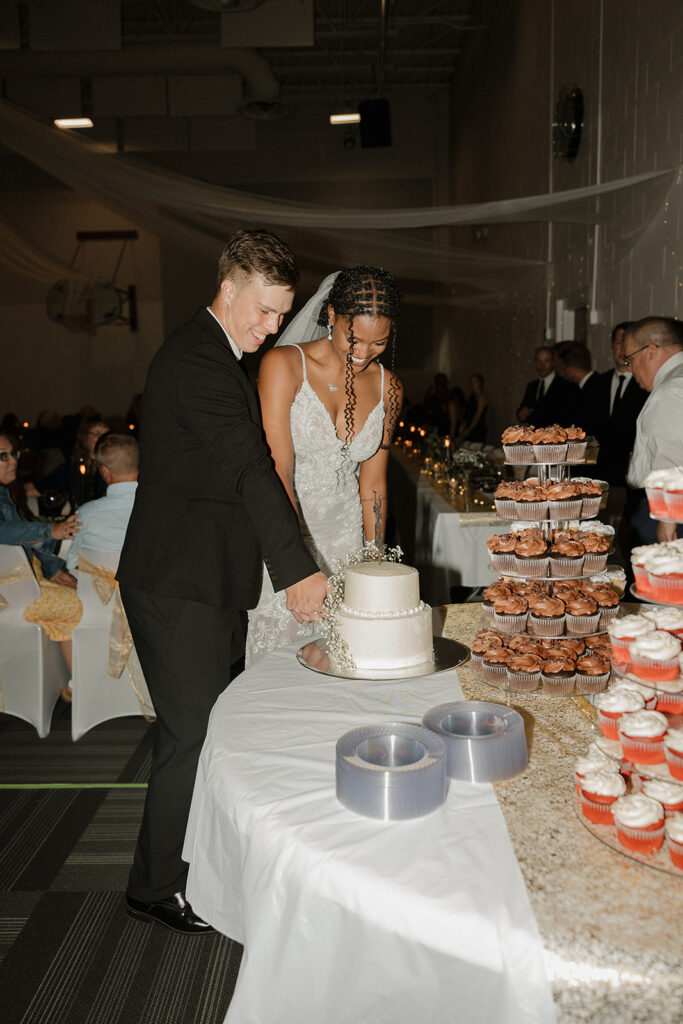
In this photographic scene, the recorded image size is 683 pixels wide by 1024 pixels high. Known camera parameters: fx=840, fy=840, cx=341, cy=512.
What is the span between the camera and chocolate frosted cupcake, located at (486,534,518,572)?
70.2 inches

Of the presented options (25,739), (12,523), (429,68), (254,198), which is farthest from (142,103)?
(25,739)

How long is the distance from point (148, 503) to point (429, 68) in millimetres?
13654

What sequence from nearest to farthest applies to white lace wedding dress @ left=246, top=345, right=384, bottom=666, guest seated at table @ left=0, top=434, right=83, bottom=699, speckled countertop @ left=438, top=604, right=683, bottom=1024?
speckled countertop @ left=438, top=604, right=683, bottom=1024 < white lace wedding dress @ left=246, top=345, right=384, bottom=666 < guest seated at table @ left=0, top=434, right=83, bottom=699

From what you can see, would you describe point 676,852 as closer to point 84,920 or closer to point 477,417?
point 84,920

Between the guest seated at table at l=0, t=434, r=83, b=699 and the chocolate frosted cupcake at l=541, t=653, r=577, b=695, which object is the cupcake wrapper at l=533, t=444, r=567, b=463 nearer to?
the chocolate frosted cupcake at l=541, t=653, r=577, b=695

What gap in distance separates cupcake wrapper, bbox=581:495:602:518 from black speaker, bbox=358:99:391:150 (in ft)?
33.5

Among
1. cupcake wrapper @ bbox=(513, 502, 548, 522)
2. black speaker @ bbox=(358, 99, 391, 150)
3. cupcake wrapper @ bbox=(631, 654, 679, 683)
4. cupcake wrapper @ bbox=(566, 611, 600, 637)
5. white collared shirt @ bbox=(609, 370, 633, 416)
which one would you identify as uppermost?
black speaker @ bbox=(358, 99, 391, 150)

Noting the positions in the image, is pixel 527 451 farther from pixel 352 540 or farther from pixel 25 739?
pixel 25 739

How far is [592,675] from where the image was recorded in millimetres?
1609

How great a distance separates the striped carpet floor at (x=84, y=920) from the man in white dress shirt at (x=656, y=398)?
87.1 inches

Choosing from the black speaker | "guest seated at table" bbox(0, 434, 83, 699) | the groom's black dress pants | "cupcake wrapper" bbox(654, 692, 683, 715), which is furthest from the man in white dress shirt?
the black speaker

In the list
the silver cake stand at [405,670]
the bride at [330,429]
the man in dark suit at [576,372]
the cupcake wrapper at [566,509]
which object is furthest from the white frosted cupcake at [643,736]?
the man in dark suit at [576,372]

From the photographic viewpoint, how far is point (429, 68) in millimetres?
13422

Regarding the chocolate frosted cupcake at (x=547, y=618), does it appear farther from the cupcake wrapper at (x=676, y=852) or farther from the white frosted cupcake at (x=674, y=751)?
the cupcake wrapper at (x=676, y=852)
